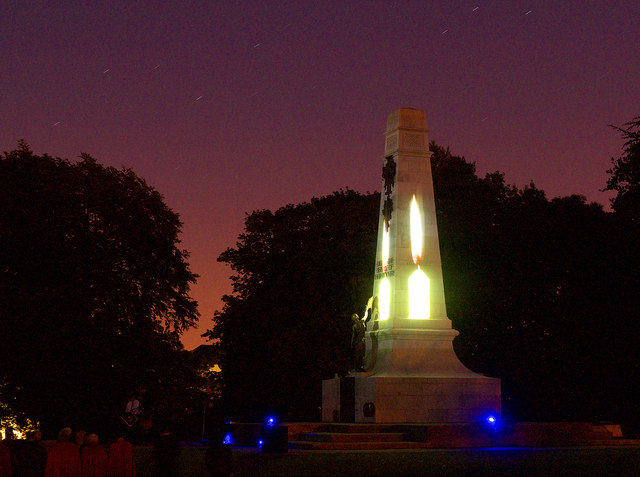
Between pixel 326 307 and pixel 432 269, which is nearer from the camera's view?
pixel 432 269

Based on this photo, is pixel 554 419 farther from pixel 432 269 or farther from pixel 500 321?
pixel 432 269

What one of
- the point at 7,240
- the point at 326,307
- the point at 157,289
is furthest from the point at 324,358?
the point at 7,240

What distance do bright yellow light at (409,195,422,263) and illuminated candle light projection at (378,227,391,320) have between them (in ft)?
2.86

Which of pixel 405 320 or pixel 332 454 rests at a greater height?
pixel 405 320

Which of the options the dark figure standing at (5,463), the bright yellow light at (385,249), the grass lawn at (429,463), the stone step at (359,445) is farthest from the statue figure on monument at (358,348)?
the dark figure standing at (5,463)

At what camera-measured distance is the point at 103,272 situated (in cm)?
4122

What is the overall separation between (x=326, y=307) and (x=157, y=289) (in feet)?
26.3

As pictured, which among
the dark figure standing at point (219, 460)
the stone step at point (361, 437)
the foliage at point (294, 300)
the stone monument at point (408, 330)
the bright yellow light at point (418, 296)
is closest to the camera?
the dark figure standing at point (219, 460)

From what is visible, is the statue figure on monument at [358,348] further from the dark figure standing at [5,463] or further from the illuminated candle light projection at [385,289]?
the dark figure standing at [5,463]

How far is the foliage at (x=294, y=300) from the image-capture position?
4581 cm

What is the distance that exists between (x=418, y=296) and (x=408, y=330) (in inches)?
45.3

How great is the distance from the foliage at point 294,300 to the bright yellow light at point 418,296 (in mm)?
11407

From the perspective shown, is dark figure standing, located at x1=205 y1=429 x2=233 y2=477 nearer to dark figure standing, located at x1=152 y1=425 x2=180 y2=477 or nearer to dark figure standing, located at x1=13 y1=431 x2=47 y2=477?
dark figure standing, located at x1=152 y1=425 x2=180 y2=477

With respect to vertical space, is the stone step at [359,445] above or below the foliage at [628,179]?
below
